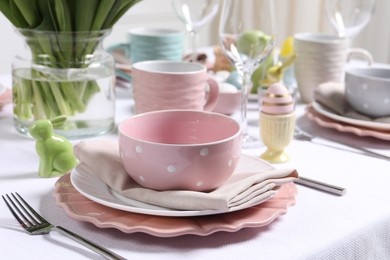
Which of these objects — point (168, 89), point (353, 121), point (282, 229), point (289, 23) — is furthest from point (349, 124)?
point (289, 23)

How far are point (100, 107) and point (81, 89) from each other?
42 mm

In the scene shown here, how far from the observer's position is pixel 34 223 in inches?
25.1

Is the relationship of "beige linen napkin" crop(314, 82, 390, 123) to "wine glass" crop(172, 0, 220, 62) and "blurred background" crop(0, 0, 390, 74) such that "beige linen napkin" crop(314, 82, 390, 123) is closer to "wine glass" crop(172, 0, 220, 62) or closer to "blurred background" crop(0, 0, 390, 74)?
"wine glass" crop(172, 0, 220, 62)

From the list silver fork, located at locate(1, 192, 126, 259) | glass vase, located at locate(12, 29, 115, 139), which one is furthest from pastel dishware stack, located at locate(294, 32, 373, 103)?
silver fork, located at locate(1, 192, 126, 259)

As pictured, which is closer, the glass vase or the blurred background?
the glass vase

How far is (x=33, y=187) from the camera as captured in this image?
76 centimetres

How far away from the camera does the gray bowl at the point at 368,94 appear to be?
0.99 meters

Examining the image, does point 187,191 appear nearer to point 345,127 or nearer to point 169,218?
point 169,218

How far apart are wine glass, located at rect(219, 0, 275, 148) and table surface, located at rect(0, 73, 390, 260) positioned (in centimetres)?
18

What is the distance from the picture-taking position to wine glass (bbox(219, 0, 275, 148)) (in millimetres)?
934

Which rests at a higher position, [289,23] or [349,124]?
[349,124]

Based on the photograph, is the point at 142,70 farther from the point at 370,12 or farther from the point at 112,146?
the point at 370,12

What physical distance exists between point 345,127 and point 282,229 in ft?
1.30

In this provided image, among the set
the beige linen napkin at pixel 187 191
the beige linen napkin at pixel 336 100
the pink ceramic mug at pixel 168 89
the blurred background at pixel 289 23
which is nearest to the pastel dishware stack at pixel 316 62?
the beige linen napkin at pixel 336 100
